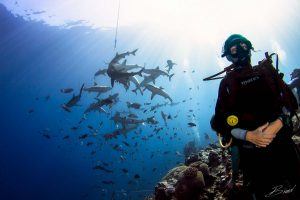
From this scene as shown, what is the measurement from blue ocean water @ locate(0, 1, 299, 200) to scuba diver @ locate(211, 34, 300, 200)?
10.8m

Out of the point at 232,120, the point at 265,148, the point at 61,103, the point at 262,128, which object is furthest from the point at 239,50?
the point at 61,103

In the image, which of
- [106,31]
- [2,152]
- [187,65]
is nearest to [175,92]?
[187,65]

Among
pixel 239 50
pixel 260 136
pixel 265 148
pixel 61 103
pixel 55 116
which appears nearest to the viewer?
pixel 260 136

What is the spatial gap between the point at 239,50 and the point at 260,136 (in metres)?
1.00

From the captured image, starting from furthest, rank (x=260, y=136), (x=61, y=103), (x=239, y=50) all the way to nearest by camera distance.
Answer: (x=61, y=103) < (x=239, y=50) < (x=260, y=136)

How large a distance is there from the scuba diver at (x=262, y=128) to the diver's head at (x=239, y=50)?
0.34 ft

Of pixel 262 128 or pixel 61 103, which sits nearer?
pixel 262 128

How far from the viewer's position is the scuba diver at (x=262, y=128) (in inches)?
113

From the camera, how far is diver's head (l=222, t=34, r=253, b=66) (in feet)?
10.6

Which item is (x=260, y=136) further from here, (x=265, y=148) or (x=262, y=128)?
(x=265, y=148)

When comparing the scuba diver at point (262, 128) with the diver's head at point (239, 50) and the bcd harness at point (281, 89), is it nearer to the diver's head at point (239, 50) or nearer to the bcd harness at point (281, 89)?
the bcd harness at point (281, 89)

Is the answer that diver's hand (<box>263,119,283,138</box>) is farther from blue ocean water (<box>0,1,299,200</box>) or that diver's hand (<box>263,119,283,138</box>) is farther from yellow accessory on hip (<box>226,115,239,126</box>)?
blue ocean water (<box>0,1,299,200</box>)

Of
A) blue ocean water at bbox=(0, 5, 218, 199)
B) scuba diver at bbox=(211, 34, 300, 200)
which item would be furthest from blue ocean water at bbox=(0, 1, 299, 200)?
scuba diver at bbox=(211, 34, 300, 200)

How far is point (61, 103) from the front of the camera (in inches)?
3275
